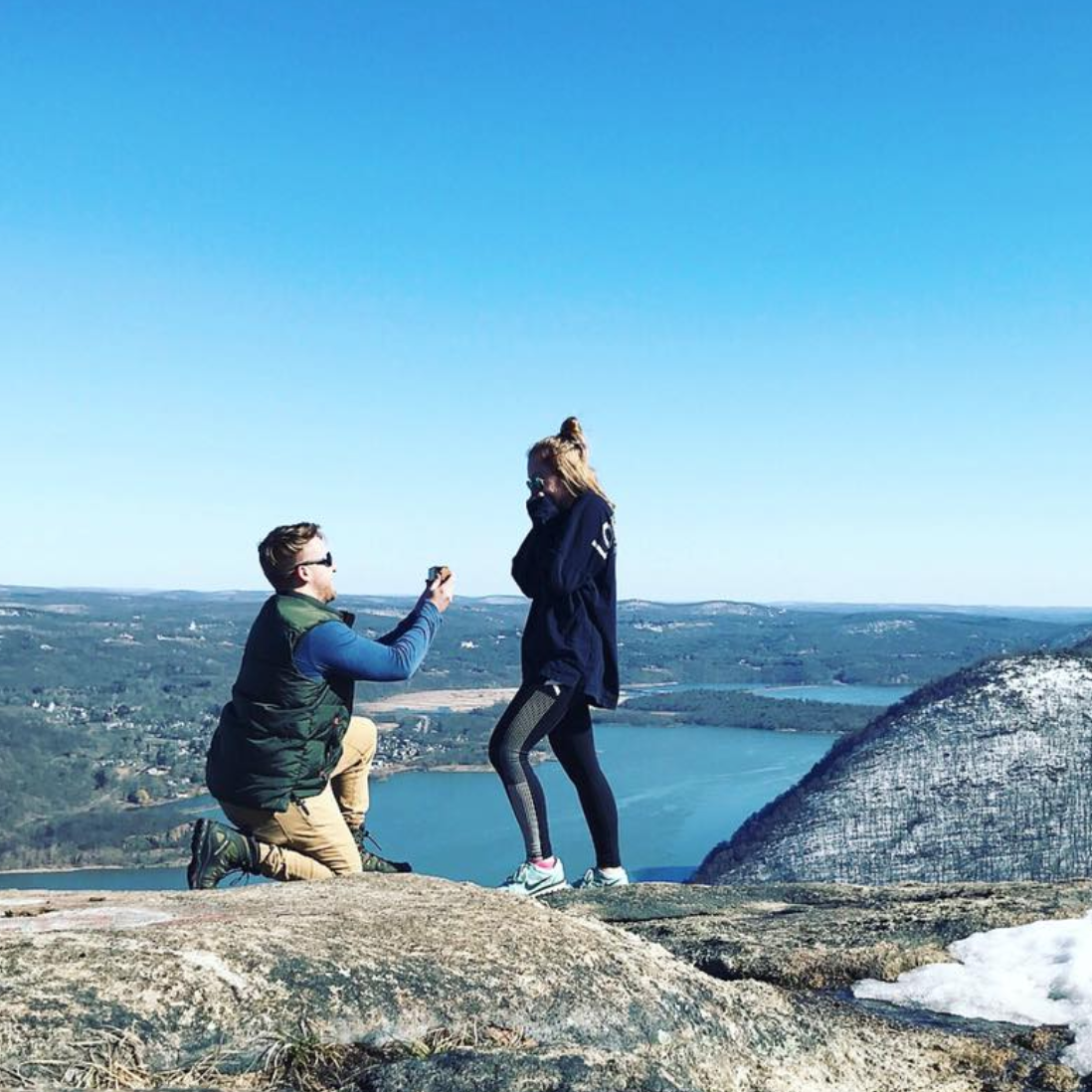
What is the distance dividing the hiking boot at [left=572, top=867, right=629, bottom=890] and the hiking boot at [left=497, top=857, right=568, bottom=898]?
235mm

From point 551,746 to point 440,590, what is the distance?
3.75 ft

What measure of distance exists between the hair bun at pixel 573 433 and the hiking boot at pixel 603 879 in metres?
2.48

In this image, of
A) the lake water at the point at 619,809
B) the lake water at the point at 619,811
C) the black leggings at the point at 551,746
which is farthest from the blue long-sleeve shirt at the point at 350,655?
the lake water at the point at 619,811

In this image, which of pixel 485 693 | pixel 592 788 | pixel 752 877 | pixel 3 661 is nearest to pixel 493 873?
pixel 752 877

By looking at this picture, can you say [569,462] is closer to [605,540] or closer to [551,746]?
[605,540]

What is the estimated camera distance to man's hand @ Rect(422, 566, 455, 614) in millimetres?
5773

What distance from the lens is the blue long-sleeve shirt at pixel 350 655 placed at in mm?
5223

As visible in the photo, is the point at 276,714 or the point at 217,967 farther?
the point at 276,714

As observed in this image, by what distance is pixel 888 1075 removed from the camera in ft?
12.3

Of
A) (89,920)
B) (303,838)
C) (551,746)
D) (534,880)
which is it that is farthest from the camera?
(534,880)

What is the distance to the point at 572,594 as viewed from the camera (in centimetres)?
633

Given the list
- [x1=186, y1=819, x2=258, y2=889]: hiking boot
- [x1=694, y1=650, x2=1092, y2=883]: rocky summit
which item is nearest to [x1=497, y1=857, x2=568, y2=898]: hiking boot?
[x1=186, y1=819, x2=258, y2=889]: hiking boot

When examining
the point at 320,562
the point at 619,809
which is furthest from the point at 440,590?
the point at 619,809

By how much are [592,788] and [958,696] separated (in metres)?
73.3
